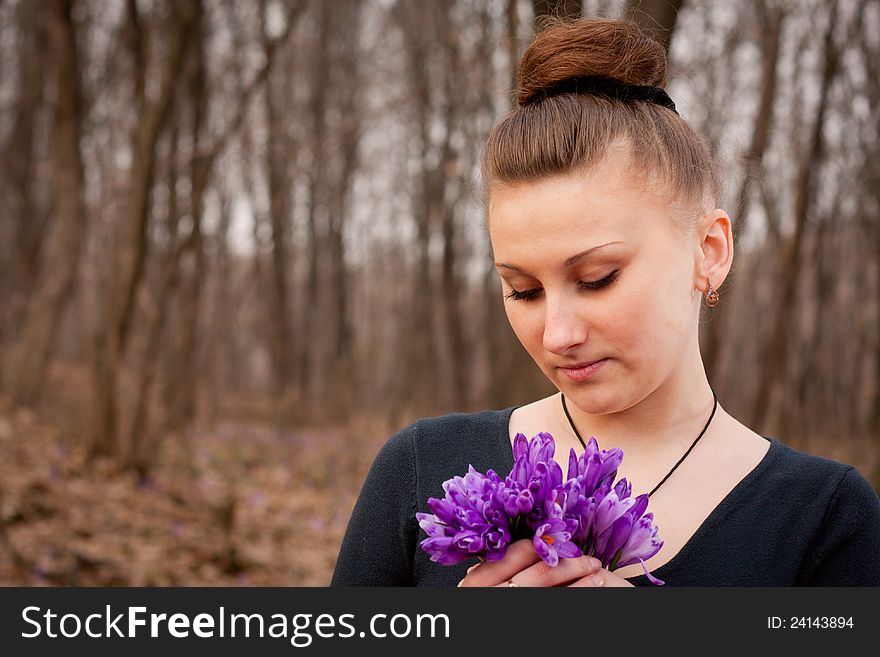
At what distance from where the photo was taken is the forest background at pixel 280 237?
5.97 metres

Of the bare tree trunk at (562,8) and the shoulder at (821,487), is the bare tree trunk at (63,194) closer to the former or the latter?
the bare tree trunk at (562,8)

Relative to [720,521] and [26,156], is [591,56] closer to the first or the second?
[720,521]

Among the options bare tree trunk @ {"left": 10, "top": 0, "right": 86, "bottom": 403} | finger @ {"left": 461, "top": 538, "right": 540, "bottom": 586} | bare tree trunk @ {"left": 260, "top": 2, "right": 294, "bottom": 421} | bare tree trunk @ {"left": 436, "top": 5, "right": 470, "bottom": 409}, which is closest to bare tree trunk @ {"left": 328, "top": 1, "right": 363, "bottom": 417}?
bare tree trunk @ {"left": 260, "top": 2, "right": 294, "bottom": 421}

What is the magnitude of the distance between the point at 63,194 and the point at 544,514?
7.59 m

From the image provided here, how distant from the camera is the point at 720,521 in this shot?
137 centimetres

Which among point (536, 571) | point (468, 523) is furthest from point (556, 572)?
point (468, 523)

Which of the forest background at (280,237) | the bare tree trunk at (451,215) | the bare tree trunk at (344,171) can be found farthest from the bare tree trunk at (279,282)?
the bare tree trunk at (451,215)

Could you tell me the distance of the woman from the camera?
1.30 m

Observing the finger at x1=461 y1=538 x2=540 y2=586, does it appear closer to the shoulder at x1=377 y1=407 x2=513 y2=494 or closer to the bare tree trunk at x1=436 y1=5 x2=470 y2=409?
the shoulder at x1=377 y1=407 x2=513 y2=494

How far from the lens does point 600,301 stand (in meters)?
1.29

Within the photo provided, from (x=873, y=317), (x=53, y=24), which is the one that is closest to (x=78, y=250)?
(x=53, y=24)
